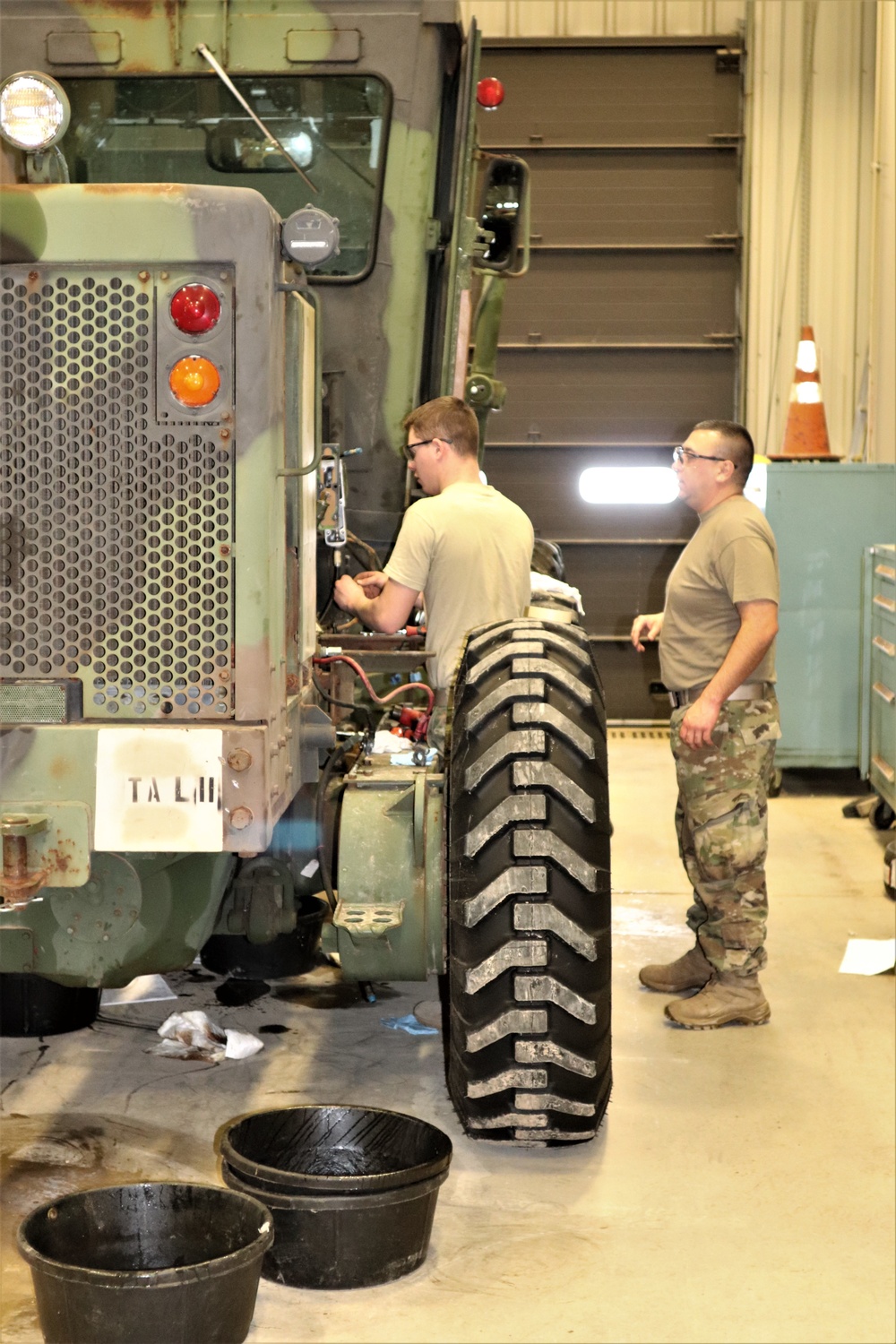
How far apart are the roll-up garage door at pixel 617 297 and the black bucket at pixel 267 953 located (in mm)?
6811

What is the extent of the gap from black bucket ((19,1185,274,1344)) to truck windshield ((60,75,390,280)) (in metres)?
3.34

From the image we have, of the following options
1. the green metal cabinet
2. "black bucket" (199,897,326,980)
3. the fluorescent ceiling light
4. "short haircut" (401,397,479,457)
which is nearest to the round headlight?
"short haircut" (401,397,479,457)

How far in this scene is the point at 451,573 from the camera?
4863 millimetres

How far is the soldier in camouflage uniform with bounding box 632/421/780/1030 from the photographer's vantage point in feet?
17.2

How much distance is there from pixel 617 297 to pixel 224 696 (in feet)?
30.4

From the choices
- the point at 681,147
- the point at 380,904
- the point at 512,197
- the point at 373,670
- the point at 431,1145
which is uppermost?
the point at 681,147

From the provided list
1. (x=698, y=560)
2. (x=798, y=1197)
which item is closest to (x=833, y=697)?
(x=698, y=560)

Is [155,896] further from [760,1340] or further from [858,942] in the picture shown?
[858,942]

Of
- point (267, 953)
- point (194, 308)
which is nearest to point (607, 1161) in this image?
point (267, 953)

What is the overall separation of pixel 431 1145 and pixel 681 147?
993 centimetres

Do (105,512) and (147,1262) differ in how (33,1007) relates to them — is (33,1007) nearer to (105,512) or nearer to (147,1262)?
(147,1262)

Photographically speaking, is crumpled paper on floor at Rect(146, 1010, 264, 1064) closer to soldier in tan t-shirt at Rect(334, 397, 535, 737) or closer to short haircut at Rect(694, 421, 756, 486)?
soldier in tan t-shirt at Rect(334, 397, 535, 737)

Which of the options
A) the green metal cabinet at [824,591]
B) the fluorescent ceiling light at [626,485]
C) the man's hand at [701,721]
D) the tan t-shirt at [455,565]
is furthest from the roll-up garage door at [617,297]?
the tan t-shirt at [455,565]

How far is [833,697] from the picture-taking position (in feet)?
30.1
